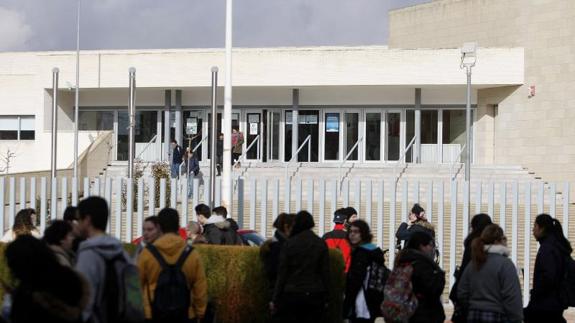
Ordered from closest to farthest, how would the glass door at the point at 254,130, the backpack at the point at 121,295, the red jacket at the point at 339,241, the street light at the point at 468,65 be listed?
the backpack at the point at 121,295 < the red jacket at the point at 339,241 < the street light at the point at 468,65 < the glass door at the point at 254,130

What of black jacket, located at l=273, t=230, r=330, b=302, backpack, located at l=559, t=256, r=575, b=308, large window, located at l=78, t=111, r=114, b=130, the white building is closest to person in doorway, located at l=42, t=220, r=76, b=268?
black jacket, located at l=273, t=230, r=330, b=302

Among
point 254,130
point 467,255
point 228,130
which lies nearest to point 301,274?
point 467,255

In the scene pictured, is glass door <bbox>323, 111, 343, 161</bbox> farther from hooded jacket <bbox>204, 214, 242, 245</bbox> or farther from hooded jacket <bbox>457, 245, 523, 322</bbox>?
hooded jacket <bbox>457, 245, 523, 322</bbox>

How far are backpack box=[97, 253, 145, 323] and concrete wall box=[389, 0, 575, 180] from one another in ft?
90.7

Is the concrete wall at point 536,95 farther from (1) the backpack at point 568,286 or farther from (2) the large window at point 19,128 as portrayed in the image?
(1) the backpack at point 568,286

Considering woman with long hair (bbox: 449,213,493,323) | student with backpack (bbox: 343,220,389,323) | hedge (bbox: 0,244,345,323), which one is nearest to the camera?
woman with long hair (bbox: 449,213,493,323)

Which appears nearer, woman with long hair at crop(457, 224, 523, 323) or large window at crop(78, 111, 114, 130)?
woman with long hair at crop(457, 224, 523, 323)

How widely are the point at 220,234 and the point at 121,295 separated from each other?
5.66 m

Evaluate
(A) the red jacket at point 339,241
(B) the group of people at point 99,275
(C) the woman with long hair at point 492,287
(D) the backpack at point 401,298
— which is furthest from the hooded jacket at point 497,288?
(A) the red jacket at point 339,241

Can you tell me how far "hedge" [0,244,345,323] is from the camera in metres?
11.0

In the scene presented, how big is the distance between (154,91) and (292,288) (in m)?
Result: 29.0

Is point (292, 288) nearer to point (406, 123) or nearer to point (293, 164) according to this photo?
point (293, 164)

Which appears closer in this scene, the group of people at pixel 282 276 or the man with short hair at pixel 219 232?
the group of people at pixel 282 276

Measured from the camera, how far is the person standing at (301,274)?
9.25 metres
